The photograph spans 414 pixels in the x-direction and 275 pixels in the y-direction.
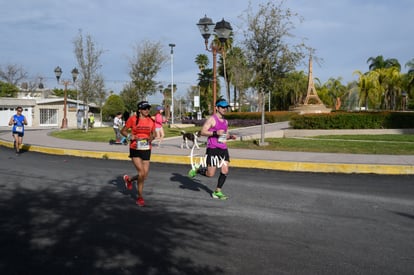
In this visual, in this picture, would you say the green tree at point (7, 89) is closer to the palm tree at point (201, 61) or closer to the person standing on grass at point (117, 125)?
the palm tree at point (201, 61)

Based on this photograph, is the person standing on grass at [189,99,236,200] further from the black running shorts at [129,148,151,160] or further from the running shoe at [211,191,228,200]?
the black running shorts at [129,148,151,160]

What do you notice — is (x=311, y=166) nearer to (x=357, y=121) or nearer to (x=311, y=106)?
(x=357, y=121)

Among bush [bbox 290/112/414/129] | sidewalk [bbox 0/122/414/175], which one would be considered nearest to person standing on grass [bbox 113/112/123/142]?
sidewalk [bbox 0/122/414/175]

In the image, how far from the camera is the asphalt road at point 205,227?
3902 millimetres

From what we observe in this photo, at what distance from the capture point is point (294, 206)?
21.4 ft

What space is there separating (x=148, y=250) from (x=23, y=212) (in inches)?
104

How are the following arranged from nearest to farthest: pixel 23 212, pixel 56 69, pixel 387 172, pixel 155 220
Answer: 1. pixel 155 220
2. pixel 23 212
3. pixel 387 172
4. pixel 56 69

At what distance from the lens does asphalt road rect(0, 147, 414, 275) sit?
390 centimetres

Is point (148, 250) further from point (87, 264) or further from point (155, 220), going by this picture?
point (155, 220)

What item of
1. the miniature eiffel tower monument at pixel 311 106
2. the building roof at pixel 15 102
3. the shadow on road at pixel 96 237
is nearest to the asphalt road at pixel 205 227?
the shadow on road at pixel 96 237

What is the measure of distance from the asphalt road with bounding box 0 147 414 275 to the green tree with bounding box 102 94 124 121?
67.4 metres

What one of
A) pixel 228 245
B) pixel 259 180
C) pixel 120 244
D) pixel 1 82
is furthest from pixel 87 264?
pixel 1 82

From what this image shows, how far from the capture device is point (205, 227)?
17.1 ft

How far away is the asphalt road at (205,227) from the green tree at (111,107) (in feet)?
221
